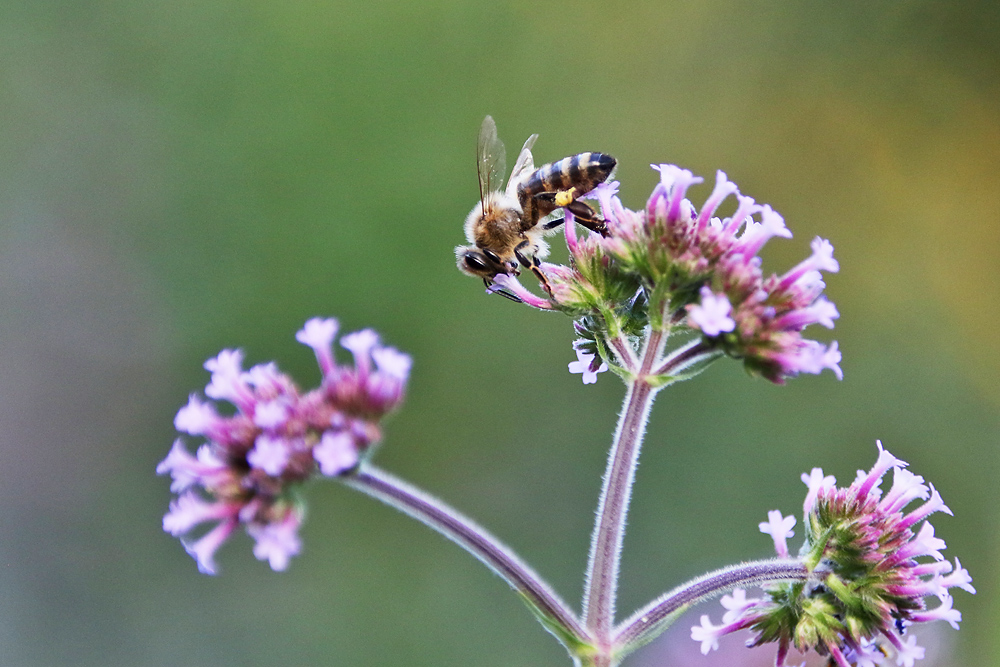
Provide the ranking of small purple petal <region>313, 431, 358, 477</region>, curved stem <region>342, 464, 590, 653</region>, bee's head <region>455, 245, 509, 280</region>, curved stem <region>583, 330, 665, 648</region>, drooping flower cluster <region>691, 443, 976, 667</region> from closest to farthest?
small purple petal <region>313, 431, 358, 477</region>, curved stem <region>342, 464, 590, 653</region>, curved stem <region>583, 330, 665, 648</region>, drooping flower cluster <region>691, 443, 976, 667</region>, bee's head <region>455, 245, 509, 280</region>

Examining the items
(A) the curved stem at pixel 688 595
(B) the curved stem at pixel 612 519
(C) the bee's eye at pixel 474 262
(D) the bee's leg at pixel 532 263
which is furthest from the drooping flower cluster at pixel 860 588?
(C) the bee's eye at pixel 474 262

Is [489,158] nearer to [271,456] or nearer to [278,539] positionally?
[271,456]

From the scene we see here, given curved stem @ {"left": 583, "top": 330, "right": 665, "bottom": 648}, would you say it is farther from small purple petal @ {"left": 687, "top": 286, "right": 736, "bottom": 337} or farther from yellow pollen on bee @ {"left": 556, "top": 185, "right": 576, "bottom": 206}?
yellow pollen on bee @ {"left": 556, "top": 185, "right": 576, "bottom": 206}

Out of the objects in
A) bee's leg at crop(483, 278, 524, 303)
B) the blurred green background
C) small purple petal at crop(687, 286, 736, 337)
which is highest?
the blurred green background

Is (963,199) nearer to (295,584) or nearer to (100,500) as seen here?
(295,584)

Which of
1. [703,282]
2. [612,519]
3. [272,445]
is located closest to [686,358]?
[703,282]

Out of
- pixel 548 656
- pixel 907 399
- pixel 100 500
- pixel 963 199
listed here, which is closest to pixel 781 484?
pixel 907 399

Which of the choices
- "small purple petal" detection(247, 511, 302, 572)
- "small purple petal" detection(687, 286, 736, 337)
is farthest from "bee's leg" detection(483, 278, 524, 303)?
"small purple petal" detection(247, 511, 302, 572)

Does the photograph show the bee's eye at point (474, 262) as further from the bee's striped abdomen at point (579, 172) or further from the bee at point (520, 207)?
the bee's striped abdomen at point (579, 172)

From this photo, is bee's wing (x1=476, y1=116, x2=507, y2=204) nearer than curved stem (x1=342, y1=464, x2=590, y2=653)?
No
